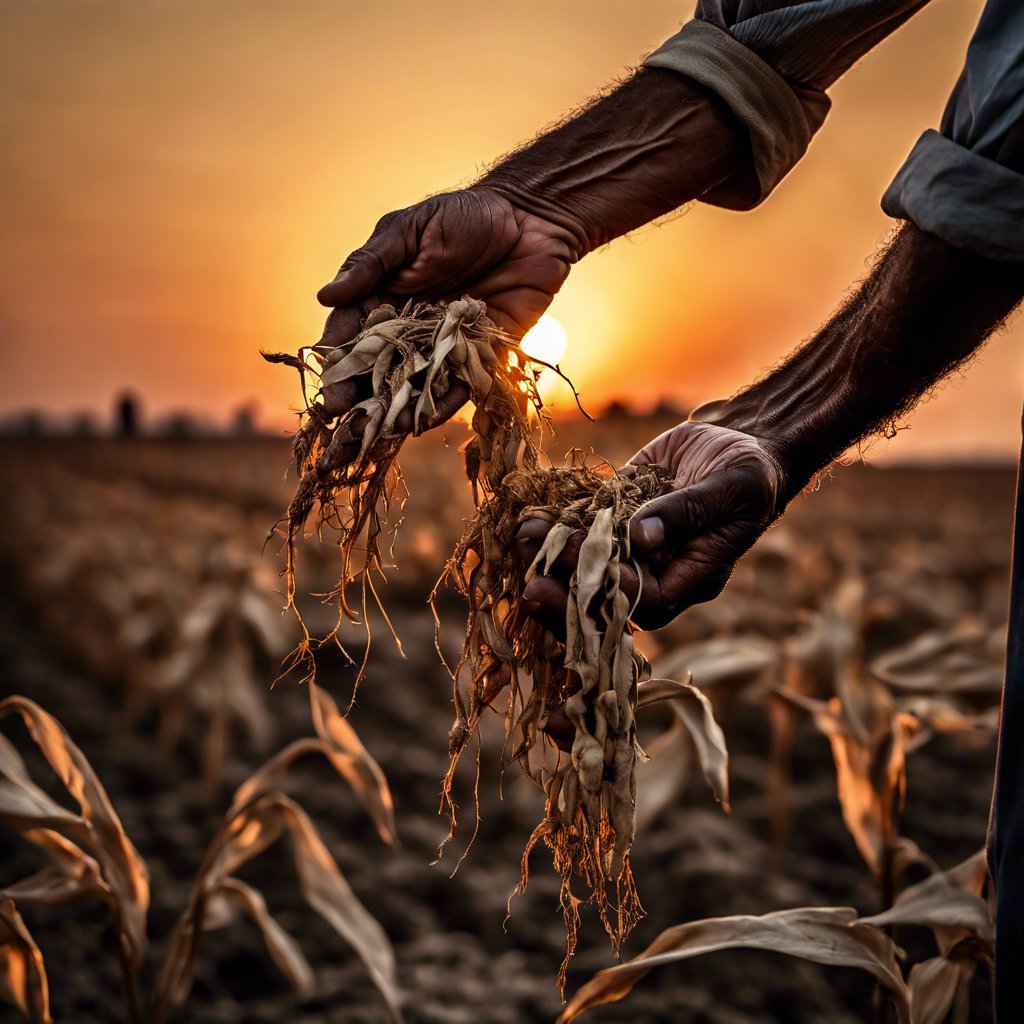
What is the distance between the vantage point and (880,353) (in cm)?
156

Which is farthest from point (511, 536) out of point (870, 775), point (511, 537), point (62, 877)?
point (870, 775)

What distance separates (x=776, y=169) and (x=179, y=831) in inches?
117

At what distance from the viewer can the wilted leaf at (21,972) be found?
6.09ft

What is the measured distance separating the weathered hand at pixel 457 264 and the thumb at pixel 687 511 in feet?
1.04

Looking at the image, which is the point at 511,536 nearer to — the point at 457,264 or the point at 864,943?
the point at 457,264

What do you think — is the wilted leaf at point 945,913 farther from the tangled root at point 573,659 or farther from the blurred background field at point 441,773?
the blurred background field at point 441,773

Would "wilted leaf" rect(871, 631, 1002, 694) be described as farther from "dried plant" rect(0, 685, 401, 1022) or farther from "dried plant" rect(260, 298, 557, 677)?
"dried plant" rect(260, 298, 557, 677)

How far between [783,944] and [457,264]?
113 centimetres

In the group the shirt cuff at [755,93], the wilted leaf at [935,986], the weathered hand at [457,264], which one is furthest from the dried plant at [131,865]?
the shirt cuff at [755,93]

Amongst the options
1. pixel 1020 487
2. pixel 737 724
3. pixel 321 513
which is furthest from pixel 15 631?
pixel 1020 487

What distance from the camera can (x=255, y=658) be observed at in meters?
5.66

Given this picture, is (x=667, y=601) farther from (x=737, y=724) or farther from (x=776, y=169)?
(x=737, y=724)

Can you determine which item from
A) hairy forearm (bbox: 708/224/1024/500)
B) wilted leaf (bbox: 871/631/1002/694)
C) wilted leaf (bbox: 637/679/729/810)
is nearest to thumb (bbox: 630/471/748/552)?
hairy forearm (bbox: 708/224/1024/500)

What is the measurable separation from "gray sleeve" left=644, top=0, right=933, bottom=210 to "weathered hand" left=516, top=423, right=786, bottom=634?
52cm
